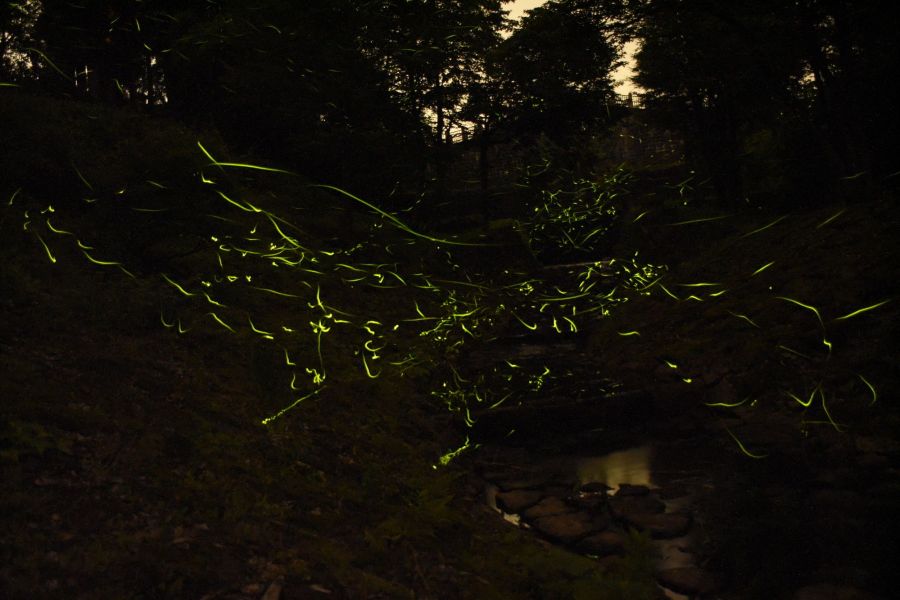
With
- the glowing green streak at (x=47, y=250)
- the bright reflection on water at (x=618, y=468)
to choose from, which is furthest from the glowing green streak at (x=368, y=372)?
the glowing green streak at (x=47, y=250)

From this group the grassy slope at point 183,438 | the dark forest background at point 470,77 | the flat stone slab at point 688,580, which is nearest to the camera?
the grassy slope at point 183,438

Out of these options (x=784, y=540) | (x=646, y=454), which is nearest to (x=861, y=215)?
(x=646, y=454)

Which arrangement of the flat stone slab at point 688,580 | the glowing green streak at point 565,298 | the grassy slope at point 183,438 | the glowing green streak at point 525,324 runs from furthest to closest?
the glowing green streak at point 565,298, the glowing green streak at point 525,324, the flat stone slab at point 688,580, the grassy slope at point 183,438

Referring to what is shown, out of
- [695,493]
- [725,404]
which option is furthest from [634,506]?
[725,404]

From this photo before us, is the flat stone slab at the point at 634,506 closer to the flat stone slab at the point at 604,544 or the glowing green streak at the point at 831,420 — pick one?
the flat stone slab at the point at 604,544

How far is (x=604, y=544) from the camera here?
498cm

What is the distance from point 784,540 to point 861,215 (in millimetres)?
8276

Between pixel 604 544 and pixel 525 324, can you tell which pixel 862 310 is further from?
pixel 525 324

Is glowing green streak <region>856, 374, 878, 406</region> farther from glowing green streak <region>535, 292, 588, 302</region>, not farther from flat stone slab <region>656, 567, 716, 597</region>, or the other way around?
glowing green streak <region>535, 292, 588, 302</region>

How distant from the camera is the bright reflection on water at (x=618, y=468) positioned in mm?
6434

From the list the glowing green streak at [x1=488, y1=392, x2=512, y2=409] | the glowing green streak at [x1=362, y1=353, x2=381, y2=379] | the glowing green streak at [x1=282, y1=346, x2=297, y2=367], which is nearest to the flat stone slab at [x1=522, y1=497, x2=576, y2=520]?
the glowing green streak at [x1=488, y1=392, x2=512, y2=409]

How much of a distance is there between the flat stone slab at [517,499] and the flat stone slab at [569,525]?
0.34m

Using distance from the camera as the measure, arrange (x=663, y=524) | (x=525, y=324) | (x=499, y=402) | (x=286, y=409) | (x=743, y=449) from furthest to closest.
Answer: (x=525, y=324)
(x=499, y=402)
(x=743, y=449)
(x=286, y=409)
(x=663, y=524)

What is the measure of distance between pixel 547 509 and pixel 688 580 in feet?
5.23
